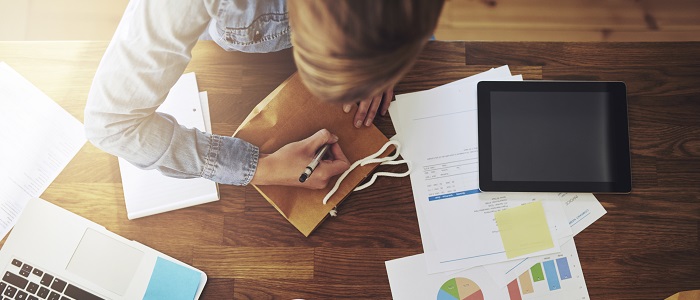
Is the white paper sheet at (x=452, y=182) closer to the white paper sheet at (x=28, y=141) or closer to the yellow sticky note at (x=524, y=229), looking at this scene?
the yellow sticky note at (x=524, y=229)

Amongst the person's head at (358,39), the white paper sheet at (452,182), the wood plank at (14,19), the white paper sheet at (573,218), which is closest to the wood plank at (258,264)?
the white paper sheet at (452,182)

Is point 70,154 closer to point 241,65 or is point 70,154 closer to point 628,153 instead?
point 241,65

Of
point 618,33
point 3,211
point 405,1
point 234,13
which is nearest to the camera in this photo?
point 405,1

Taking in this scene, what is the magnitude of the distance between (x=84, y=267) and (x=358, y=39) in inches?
27.0

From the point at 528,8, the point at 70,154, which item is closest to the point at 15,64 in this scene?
the point at 70,154

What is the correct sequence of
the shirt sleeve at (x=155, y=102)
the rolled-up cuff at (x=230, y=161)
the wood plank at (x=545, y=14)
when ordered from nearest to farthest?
the shirt sleeve at (x=155, y=102) < the rolled-up cuff at (x=230, y=161) < the wood plank at (x=545, y=14)

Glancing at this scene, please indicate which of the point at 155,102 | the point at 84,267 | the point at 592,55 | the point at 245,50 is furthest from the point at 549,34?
the point at 84,267

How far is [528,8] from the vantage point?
5.50 feet

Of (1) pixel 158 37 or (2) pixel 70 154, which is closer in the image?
(1) pixel 158 37

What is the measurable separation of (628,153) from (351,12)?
2.14 ft

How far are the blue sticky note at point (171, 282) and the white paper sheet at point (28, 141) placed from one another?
0.84ft

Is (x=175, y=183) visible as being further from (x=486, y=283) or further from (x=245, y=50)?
(x=486, y=283)

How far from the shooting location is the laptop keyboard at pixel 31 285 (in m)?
1.00

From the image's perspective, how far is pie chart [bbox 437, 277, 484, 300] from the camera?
3.27ft
